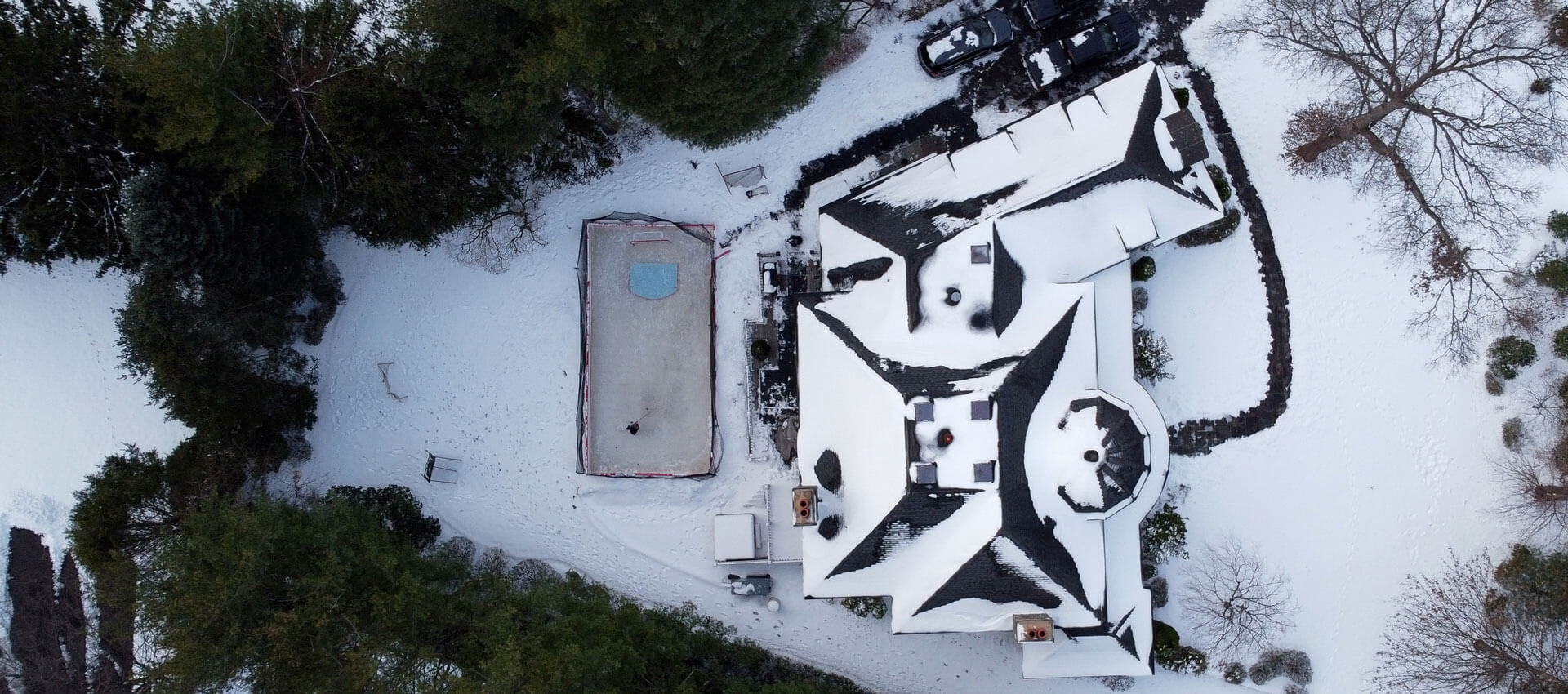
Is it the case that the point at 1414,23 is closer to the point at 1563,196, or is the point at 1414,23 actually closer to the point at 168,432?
the point at 1563,196

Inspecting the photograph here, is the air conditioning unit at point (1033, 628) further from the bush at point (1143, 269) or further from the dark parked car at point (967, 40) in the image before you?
the dark parked car at point (967, 40)

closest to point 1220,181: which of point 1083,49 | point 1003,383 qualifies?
point 1083,49

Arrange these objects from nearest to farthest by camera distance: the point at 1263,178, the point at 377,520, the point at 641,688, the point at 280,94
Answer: the point at 280,94, the point at 641,688, the point at 377,520, the point at 1263,178

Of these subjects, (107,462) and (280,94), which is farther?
(107,462)

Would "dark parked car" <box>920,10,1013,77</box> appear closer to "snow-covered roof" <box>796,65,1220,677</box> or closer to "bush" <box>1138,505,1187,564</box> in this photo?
"snow-covered roof" <box>796,65,1220,677</box>

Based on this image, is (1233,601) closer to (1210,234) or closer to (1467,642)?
(1467,642)

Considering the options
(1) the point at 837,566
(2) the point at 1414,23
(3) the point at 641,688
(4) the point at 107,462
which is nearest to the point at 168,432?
(4) the point at 107,462
